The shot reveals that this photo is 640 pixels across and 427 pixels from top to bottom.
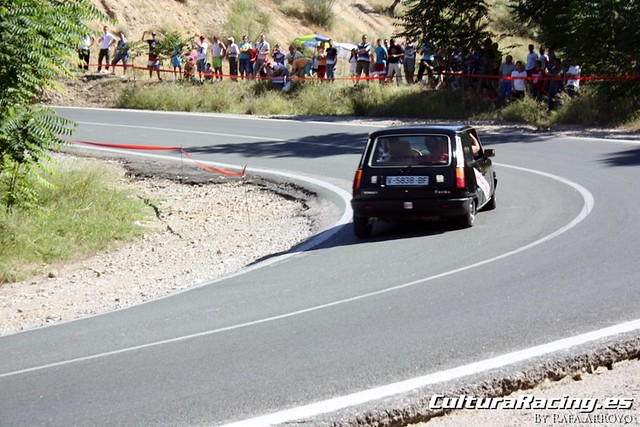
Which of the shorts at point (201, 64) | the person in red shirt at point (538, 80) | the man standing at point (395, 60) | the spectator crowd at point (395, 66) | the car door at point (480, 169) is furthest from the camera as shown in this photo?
the shorts at point (201, 64)

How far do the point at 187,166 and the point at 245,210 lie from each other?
529cm

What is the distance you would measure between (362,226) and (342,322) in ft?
17.3

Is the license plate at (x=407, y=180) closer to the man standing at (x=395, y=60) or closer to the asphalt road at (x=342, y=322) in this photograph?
the asphalt road at (x=342, y=322)

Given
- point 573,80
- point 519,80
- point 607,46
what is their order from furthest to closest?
1. point 519,80
2. point 573,80
3. point 607,46

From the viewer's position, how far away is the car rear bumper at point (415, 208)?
1391 centimetres

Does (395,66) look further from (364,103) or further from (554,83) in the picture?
(554,83)

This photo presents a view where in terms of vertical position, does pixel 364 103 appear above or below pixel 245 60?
below

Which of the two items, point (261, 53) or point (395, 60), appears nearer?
point (395, 60)

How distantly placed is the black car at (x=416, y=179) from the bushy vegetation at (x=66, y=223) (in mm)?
4772

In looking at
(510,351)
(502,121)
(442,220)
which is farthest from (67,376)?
(502,121)

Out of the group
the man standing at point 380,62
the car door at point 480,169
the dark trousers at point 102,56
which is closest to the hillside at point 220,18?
the dark trousers at point 102,56

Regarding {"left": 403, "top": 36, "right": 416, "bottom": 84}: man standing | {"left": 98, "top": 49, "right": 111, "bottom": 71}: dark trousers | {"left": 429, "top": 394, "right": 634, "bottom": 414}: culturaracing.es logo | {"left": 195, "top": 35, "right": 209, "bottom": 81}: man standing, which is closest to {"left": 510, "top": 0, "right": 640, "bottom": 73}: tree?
{"left": 403, "top": 36, "right": 416, "bottom": 84}: man standing

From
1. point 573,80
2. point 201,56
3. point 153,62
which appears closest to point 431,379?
point 573,80

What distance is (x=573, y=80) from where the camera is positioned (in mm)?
28234
